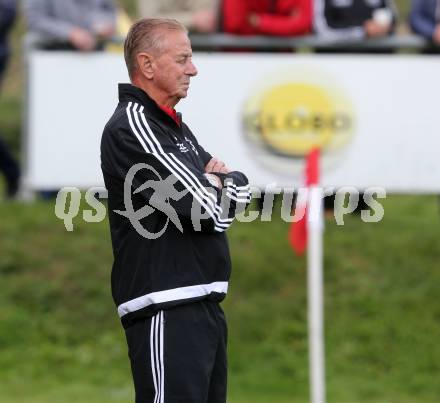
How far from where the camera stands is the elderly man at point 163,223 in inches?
195

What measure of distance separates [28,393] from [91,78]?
2.62m

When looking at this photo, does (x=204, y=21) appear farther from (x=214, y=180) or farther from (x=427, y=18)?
(x=214, y=180)

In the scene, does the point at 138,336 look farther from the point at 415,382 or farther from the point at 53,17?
the point at 53,17

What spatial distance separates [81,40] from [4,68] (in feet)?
6.08

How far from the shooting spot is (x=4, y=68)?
1173cm

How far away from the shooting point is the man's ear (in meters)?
5.01

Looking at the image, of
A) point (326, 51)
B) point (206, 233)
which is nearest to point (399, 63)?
point (326, 51)

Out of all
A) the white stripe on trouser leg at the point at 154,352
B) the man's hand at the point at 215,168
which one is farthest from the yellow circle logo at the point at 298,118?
the white stripe on trouser leg at the point at 154,352

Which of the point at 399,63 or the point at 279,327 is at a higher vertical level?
the point at 399,63

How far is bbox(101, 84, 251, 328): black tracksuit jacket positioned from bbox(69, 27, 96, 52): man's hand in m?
5.16

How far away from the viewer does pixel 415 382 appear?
9.45 meters

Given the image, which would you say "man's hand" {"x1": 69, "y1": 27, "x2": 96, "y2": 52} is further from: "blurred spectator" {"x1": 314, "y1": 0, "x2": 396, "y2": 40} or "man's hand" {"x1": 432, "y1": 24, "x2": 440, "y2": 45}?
"man's hand" {"x1": 432, "y1": 24, "x2": 440, "y2": 45}

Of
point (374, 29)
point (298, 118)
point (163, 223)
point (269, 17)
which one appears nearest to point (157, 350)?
point (163, 223)

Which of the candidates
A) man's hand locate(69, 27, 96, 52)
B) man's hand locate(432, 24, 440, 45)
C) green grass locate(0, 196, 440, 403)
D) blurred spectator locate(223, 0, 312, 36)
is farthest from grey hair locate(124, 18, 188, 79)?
man's hand locate(432, 24, 440, 45)
